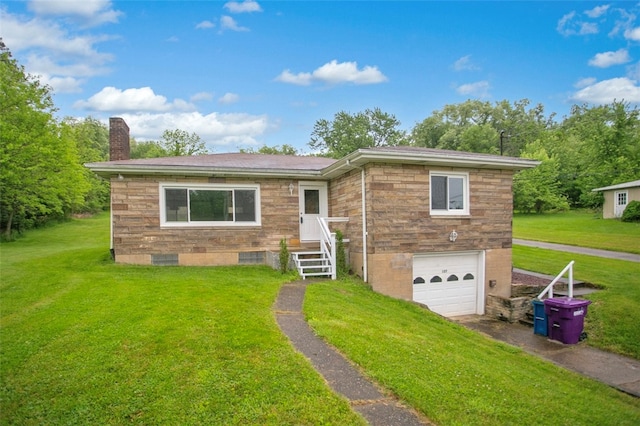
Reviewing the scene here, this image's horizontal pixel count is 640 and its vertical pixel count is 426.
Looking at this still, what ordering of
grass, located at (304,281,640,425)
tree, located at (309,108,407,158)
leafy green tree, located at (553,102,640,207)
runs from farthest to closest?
tree, located at (309,108,407,158)
leafy green tree, located at (553,102,640,207)
grass, located at (304,281,640,425)

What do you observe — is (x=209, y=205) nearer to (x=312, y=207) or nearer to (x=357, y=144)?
(x=312, y=207)

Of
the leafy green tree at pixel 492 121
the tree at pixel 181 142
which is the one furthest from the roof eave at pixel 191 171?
the leafy green tree at pixel 492 121

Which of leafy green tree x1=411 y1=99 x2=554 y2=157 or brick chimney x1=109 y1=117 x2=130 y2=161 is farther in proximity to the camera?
leafy green tree x1=411 y1=99 x2=554 y2=157

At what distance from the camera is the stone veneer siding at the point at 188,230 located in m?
10.4

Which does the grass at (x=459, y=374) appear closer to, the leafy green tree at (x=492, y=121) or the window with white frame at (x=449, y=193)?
the window with white frame at (x=449, y=193)

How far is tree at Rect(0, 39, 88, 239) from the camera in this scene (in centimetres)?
1731

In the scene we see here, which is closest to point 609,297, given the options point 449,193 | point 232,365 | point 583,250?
point 449,193

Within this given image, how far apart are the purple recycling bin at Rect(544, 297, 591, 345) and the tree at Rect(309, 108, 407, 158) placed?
37.0 m

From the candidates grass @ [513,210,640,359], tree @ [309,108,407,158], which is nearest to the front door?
grass @ [513,210,640,359]

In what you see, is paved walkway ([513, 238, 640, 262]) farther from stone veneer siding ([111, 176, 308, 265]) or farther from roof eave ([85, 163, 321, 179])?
stone veneer siding ([111, 176, 308, 265])

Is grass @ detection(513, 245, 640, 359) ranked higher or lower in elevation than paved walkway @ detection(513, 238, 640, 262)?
lower

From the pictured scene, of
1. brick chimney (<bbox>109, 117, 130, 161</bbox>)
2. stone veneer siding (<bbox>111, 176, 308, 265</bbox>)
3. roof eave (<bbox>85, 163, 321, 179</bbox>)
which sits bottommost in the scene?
stone veneer siding (<bbox>111, 176, 308, 265</bbox>)

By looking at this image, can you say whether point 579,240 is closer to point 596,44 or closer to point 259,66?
point 596,44

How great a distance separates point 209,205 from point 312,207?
3232mm
